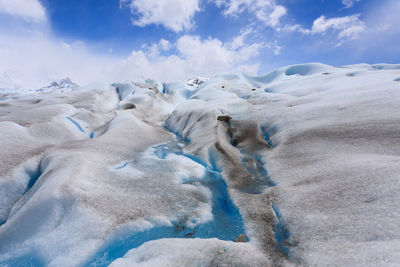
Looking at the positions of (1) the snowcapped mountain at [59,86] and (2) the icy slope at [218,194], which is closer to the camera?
(2) the icy slope at [218,194]

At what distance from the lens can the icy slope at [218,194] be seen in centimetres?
296

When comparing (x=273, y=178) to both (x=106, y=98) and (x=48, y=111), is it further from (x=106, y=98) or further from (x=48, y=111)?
(x=106, y=98)

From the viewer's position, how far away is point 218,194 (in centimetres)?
517

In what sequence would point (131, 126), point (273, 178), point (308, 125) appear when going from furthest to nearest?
1. point (131, 126)
2. point (308, 125)
3. point (273, 178)

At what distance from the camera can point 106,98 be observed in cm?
2234

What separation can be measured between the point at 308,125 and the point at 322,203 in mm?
4180

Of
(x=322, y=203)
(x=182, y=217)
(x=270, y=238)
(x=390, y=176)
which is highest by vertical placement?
(x=390, y=176)

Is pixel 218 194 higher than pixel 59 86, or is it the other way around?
pixel 59 86

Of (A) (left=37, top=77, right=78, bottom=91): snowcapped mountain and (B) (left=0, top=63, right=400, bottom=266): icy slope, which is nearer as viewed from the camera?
(B) (left=0, top=63, right=400, bottom=266): icy slope

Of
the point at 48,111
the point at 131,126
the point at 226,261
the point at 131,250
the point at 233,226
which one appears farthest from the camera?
the point at 48,111

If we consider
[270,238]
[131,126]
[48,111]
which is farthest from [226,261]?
[48,111]

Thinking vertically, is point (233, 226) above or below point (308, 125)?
below

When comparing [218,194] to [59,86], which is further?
[59,86]

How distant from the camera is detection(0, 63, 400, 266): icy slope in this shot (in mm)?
2961
